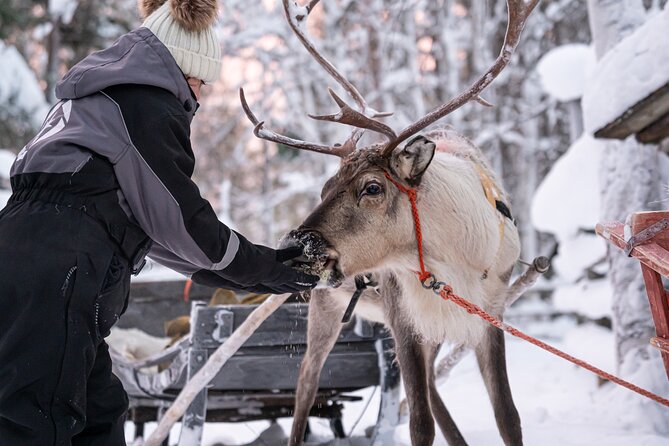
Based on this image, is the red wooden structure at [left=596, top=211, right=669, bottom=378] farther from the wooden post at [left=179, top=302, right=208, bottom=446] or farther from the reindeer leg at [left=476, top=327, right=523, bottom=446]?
the wooden post at [left=179, top=302, right=208, bottom=446]

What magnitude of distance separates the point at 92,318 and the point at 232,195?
19.0m

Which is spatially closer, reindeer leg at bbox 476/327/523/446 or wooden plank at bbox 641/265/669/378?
wooden plank at bbox 641/265/669/378

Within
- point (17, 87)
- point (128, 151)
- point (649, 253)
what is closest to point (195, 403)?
point (128, 151)

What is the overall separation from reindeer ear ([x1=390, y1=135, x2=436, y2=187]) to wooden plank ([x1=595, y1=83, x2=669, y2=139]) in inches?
74.3

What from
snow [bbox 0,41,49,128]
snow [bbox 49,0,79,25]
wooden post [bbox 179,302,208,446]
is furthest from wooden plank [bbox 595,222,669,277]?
snow [bbox 49,0,79,25]

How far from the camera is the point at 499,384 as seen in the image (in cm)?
345

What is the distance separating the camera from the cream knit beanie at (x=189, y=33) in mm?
2322

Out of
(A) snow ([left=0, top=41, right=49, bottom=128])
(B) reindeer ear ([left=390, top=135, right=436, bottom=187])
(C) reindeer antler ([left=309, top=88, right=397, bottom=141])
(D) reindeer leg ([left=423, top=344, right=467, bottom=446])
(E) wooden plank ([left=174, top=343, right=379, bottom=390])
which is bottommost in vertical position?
(D) reindeer leg ([left=423, top=344, right=467, bottom=446])

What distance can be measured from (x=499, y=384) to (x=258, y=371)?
4.27 feet

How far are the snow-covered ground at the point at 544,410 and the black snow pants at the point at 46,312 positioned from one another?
2.39 m

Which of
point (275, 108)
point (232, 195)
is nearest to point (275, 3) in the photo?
point (275, 108)

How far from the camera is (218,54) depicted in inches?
96.3

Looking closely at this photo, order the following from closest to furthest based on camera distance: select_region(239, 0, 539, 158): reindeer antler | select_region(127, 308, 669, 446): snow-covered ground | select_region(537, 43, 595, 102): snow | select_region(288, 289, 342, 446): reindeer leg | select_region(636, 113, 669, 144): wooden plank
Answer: select_region(239, 0, 539, 158): reindeer antler, select_region(288, 289, 342, 446): reindeer leg, select_region(127, 308, 669, 446): snow-covered ground, select_region(636, 113, 669, 144): wooden plank, select_region(537, 43, 595, 102): snow

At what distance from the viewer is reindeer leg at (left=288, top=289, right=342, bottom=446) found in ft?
12.6
